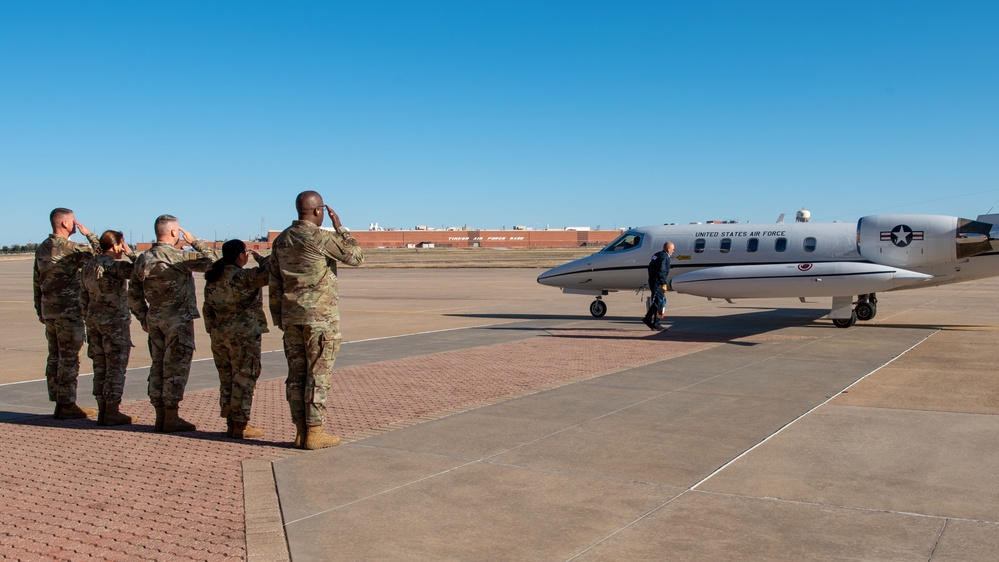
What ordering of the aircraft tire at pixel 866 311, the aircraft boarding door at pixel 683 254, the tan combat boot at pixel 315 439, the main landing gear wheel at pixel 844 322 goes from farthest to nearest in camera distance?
the aircraft boarding door at pixel 683 254
the aircraft tire at pixel 866 311
the main landing gear wheel at pixel 844 322
the tan combat boot at pixel 315 439

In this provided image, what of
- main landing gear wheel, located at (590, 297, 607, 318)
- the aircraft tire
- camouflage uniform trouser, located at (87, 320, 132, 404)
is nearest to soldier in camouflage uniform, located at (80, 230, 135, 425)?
camouflage uniform trouser, located at (87, 320, 132, 404)

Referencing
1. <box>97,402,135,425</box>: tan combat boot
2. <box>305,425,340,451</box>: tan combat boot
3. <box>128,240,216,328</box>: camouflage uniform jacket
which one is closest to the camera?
<box>305,425,340,451</box>: tan combat boot

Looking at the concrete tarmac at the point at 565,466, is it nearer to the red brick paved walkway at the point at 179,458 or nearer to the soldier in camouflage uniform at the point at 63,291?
the red brick paved walkway at the point at 179,458

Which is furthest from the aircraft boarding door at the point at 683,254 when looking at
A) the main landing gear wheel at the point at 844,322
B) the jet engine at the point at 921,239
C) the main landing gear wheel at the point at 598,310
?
the jet engine at the point at 921,239

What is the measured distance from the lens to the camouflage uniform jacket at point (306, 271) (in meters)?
7.07

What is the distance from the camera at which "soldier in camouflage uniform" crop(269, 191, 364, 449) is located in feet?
23.2

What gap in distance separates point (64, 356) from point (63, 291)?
68cm

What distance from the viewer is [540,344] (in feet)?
50.4

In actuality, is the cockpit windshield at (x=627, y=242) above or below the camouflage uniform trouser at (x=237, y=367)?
above

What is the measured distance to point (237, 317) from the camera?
7.56 m

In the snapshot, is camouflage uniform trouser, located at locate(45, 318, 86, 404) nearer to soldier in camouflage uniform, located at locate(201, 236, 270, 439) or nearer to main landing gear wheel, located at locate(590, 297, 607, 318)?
soldier in camouflage uniform, located at locate(201, 236, 270, 439)

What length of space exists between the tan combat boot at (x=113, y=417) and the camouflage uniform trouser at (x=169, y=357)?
0.74m

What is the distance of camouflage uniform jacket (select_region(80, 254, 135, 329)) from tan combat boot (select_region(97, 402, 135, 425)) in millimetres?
854

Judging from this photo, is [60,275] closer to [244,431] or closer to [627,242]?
[244,431]
